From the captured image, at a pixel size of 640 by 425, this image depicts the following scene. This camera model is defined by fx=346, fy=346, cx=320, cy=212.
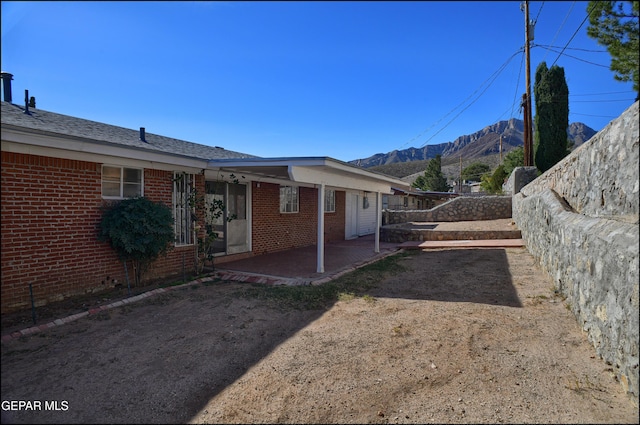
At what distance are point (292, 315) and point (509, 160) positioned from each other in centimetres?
2408

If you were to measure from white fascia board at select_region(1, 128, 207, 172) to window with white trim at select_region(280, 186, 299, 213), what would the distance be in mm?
3957

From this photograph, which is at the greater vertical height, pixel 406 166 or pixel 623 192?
pixel 406 166

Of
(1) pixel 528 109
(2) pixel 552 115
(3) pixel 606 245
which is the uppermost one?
(1) pixel 528 109

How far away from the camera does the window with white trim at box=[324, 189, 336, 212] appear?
13116 millimetres

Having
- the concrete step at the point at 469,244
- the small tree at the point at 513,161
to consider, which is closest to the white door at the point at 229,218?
the concrete step at the point at 469,244

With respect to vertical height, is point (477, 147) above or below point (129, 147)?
above

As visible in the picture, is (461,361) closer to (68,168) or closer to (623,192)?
(623,192)

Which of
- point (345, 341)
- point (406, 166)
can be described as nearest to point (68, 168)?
point (345, 341)

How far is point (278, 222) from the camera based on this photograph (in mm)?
10398

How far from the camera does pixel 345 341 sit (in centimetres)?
388

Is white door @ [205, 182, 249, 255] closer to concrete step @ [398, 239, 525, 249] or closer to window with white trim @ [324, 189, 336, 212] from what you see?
window with white trim @ [324, 189, 336, 212]

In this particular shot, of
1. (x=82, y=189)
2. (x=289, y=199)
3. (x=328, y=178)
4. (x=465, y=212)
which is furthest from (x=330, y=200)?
(x=82, y=189)

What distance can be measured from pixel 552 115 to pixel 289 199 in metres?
13.1

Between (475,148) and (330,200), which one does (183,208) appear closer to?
(330,200)
